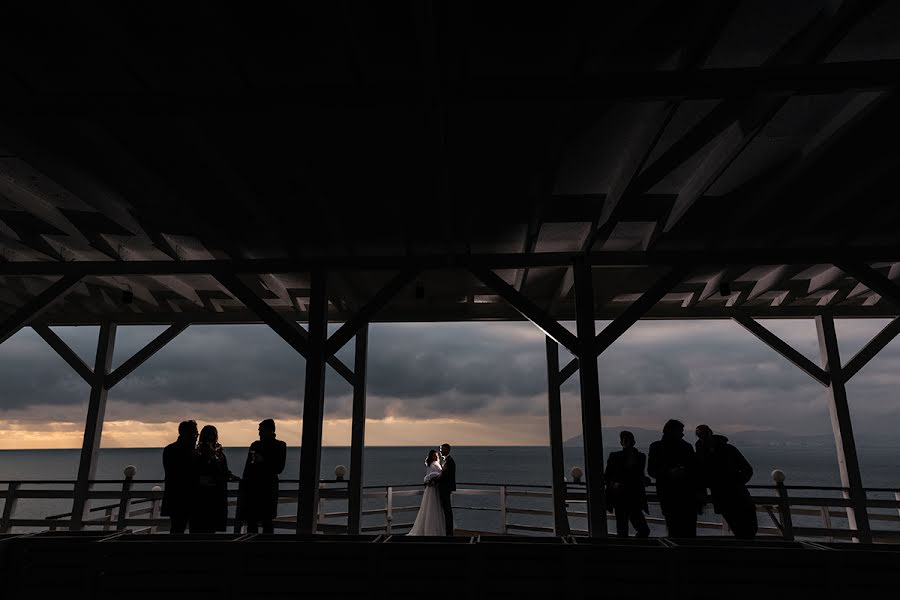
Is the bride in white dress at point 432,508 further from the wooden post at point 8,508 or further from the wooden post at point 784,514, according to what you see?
the wooden post at point 8,508

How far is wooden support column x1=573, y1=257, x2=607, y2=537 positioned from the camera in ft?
16.7

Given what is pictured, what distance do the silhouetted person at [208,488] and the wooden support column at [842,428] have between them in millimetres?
7825

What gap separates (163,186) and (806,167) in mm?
5383

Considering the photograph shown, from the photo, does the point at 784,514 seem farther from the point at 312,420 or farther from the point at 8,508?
the point at 8,508

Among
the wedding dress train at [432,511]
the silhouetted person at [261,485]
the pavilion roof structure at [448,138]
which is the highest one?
the pavilion roof structure at [448,138]

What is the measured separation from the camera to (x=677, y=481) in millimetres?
4816

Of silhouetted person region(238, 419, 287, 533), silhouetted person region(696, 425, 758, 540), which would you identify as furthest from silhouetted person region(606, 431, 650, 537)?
silhouetted person region(238, 419, 287, 533)

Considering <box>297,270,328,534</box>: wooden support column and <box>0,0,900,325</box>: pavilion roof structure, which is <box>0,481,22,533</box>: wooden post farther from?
<box>297,270,328,534</box>: wooden support column

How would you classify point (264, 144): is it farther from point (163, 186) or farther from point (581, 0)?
point (581, 0)

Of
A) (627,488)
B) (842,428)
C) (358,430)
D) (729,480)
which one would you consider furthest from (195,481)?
(842,428)

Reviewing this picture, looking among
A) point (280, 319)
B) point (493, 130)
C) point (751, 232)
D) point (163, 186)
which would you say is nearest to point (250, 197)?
point (163, 186)

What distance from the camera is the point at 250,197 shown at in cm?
464

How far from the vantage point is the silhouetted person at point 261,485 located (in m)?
4.84

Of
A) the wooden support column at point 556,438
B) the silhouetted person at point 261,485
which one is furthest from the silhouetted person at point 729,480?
the silhouetted person at point 261,485
